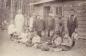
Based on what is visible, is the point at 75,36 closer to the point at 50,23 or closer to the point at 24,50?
the point at 50,23

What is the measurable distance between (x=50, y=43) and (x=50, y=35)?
0.23 ft

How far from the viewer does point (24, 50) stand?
166 cm

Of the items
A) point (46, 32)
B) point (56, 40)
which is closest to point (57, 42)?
point (56, 40)

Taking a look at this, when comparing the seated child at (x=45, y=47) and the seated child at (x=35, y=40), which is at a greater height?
the seated child at (x=35, y=40)

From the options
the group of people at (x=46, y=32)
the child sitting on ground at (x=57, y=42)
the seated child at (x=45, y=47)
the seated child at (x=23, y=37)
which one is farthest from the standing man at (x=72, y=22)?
the seated child at (x=23, y=37)

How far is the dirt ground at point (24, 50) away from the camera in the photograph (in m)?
1.62

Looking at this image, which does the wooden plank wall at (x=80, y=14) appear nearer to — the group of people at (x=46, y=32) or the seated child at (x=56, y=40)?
the group of people at (x=46, y=32)

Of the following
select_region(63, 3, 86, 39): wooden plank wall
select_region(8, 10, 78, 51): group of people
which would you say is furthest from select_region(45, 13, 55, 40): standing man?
select_region(63, 3, 86, 39): wooden plank wall

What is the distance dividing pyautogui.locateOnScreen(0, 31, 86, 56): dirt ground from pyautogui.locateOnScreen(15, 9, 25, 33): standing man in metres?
0.12

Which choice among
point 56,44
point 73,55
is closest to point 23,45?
point 56,44

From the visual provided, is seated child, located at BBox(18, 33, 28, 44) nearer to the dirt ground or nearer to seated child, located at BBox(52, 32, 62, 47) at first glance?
the dirt ground

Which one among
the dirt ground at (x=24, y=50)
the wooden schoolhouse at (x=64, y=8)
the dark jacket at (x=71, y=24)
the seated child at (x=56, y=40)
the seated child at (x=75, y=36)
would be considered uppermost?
the wooden schoolhouse at (x=64, y=8)

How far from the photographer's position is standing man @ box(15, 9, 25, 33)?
65.4 inches

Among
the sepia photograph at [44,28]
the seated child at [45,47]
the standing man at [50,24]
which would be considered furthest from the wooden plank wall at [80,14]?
the seated child at [45,47]
